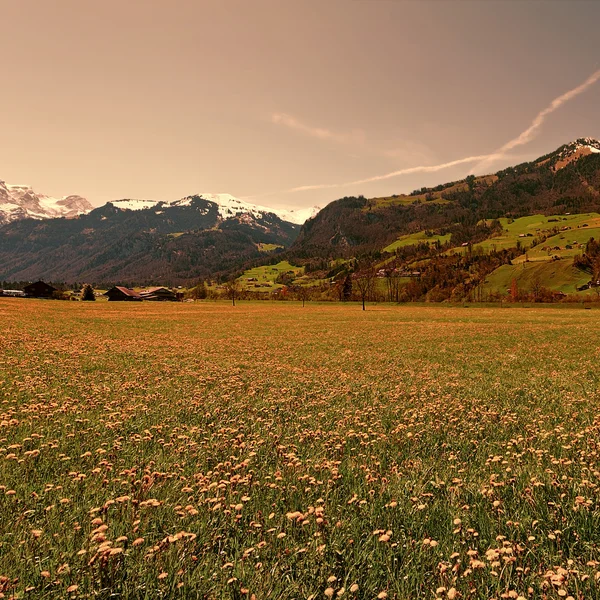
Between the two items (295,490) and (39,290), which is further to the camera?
(39,290)

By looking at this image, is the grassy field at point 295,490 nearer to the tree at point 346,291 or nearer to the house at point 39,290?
the tree at point 346,291

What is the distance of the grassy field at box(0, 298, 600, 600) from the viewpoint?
4.05 m

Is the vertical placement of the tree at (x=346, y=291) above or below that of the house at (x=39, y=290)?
below

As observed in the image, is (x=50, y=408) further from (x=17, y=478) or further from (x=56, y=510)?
(x=56, y=510)

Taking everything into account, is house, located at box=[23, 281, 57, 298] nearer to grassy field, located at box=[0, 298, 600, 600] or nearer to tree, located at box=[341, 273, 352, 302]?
tree, located at box=[341, 273, 352, 302]

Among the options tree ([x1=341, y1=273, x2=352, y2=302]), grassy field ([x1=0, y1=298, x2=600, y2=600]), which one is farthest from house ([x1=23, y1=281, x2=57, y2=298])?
grassy field ([x1=0, y1=298, x2=600, y2=600])

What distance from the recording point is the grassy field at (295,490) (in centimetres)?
405

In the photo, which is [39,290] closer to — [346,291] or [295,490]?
[346,291]

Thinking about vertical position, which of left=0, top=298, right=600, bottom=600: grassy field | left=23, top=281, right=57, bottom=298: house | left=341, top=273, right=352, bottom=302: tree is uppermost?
left=23, top=281, right=57, bottom=298: house

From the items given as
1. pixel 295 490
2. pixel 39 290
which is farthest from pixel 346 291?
pixel 295 490

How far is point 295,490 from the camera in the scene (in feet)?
20.4

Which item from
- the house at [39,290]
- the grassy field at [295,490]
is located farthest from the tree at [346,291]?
the grassy field at [295,490]

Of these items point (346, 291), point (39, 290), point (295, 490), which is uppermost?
point (39, 290)

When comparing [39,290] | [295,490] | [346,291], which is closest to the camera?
[295,490]
